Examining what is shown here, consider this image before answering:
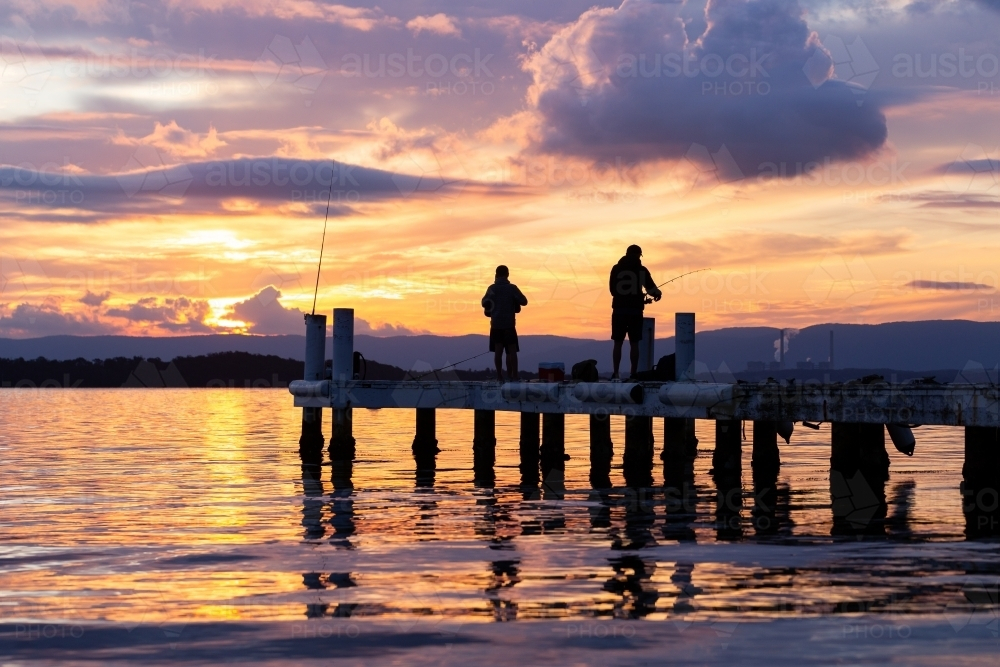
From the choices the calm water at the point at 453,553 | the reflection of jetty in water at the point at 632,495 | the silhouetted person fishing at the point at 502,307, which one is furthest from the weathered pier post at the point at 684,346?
the silhouetted person fishing at the point at 502,307

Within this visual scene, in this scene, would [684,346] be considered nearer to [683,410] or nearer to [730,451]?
[683,410]

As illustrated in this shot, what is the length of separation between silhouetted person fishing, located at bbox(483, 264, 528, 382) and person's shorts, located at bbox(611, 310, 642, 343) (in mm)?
2038

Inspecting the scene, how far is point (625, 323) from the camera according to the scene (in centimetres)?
1920

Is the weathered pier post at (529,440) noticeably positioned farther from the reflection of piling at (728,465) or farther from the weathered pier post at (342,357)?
the reflection of piling at (728,465)

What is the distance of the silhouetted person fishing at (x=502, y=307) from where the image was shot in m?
20.6

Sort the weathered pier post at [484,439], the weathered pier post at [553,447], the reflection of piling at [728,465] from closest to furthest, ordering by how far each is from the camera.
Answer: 1. the reflection of piling at [728,465]
2. the weathered pier post at [553,447]
3. the weathered pier post at [484,439]

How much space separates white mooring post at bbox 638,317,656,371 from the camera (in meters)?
21.8

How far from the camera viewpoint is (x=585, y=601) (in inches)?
362

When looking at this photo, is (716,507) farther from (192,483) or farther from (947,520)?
(192,483)

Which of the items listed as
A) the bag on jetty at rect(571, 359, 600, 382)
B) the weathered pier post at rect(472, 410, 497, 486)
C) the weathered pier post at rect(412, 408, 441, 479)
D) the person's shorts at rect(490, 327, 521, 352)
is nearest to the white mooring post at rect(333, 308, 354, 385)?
the weathered pier post at rect(412, 408, 441, 479)

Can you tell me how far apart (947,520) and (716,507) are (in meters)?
2.87

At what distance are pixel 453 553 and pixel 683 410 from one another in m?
6.68

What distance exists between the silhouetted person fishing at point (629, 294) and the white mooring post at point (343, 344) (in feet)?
20.6

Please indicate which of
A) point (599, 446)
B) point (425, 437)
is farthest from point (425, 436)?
point (599, 446)
